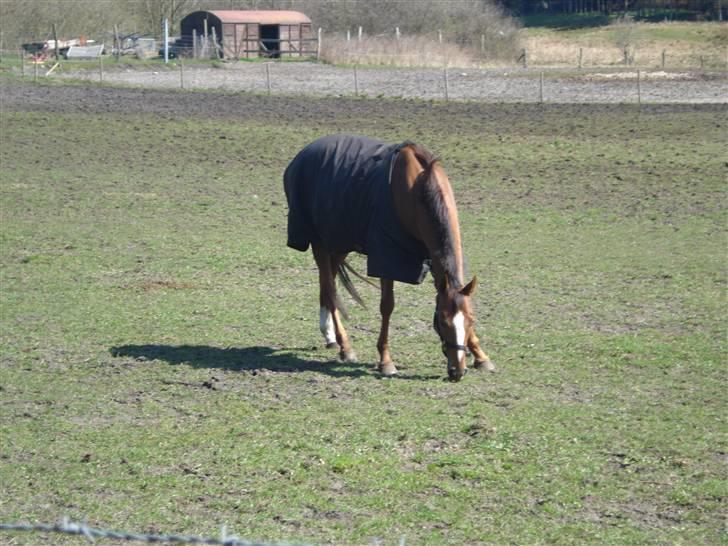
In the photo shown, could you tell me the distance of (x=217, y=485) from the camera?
18.7ft

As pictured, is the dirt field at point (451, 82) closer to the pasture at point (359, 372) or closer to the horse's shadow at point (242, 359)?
the pasture at point (359, 372)

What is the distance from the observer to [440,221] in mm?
7582

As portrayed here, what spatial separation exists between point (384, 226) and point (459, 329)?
1078 mm

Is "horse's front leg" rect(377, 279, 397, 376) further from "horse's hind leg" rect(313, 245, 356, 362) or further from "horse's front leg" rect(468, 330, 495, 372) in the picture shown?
"horse's front leg" rect(468, 330, 495, 372)

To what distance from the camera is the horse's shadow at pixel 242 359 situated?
8.10m

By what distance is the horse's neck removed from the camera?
24.9 ft

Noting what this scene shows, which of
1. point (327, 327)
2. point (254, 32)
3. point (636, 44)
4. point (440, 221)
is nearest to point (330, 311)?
point (327, 327)

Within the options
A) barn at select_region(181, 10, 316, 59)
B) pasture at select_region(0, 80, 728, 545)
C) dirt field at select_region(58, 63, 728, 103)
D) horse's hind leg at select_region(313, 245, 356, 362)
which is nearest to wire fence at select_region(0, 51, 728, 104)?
dirt field at select_region(58, 63, 728, 103)

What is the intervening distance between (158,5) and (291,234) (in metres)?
49.8

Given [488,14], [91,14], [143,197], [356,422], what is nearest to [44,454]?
[356,422]

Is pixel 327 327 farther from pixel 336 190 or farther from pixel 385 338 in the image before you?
pixel 336 190

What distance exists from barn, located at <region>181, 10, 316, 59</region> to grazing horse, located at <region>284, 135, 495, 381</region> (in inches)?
1605

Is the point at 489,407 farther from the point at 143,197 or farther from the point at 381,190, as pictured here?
the point at 143,197

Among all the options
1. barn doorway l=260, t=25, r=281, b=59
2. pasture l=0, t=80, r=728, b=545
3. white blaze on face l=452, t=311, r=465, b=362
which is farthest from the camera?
barn doorway l=260, t=25, r=281, b=59
